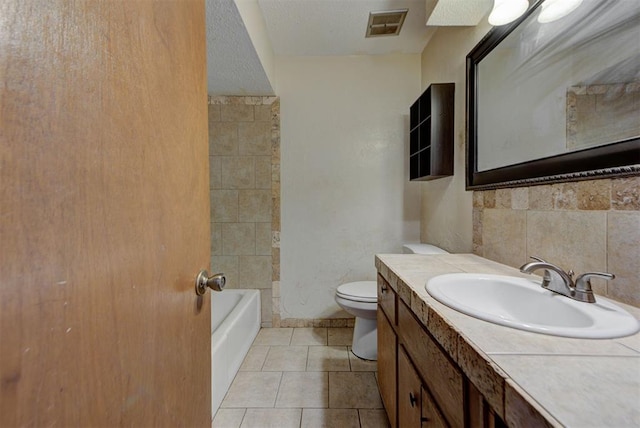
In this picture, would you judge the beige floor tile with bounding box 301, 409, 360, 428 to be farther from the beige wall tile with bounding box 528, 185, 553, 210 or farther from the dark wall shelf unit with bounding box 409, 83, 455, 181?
the dark wall shelf unit with bounding box 409, 83, 455, 181

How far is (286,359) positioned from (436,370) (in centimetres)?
151

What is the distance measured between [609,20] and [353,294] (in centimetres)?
168

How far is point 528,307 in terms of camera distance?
2.97ft

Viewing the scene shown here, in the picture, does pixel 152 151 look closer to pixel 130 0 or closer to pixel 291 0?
pixel 130 0

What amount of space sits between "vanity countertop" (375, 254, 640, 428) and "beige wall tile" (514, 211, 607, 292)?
0.58ft

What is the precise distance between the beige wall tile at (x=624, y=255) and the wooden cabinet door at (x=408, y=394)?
2.01 ft

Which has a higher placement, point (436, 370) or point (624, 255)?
point (624, 255)

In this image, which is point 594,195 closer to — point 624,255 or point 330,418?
point 624,255

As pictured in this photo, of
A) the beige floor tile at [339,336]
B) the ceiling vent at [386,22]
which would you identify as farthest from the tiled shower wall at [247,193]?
the ceiling vent at [386,22]

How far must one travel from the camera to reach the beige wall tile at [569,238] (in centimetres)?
85

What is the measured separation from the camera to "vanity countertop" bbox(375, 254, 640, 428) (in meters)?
0.39

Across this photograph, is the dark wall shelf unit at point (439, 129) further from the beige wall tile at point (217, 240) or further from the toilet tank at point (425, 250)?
the beige wall tile at point (217, 240)

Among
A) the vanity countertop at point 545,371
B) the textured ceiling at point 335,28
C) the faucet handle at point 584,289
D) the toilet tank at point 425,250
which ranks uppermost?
the textured ceiling at point 335,28

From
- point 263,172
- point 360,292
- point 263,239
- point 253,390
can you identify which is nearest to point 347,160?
point 263,172
